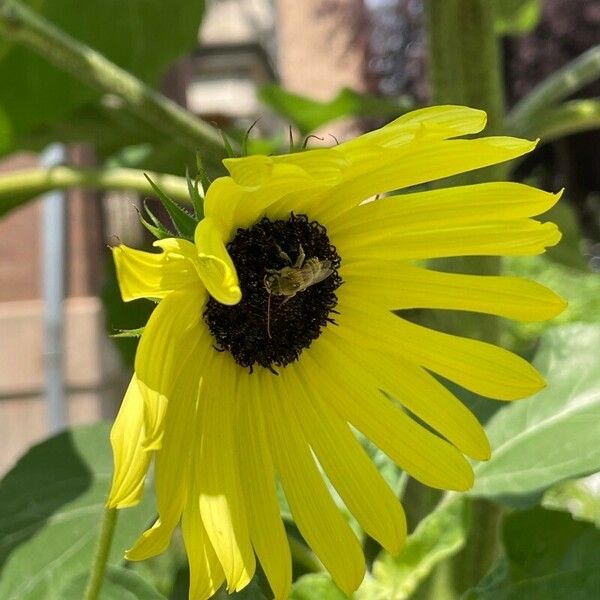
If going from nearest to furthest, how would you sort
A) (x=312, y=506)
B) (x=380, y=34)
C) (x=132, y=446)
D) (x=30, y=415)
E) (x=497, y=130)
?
(x=132, y=446)
(x=312, y=506)
(x=497, y=130)
(x=30, y=415)
(x=380, y=34)

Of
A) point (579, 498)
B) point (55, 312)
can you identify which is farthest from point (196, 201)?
point (55, 312)

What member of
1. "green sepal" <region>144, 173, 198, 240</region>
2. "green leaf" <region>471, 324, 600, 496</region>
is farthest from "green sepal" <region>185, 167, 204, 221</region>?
"green leaf" <region>471, 324, 600, 496</region>

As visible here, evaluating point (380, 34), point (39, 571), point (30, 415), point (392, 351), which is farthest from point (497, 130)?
point (380, 34)

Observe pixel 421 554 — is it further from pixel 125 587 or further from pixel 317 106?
pixel 317 106

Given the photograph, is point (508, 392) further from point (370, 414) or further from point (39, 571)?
point (39, 571)

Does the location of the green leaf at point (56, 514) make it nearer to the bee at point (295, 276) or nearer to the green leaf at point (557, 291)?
the bee at point (295, 276)

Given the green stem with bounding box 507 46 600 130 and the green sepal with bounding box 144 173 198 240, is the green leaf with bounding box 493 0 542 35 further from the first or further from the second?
the green sepal with bounding box 144 173 198 240
